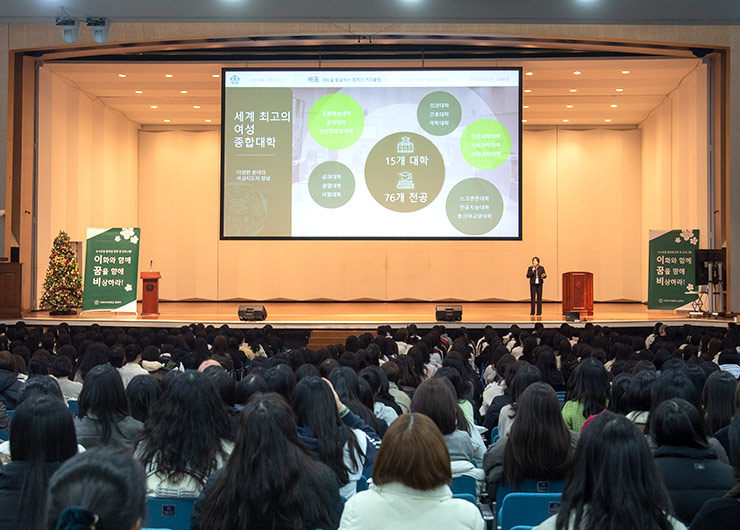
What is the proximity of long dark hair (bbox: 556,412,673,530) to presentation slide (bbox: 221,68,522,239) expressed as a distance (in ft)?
38.4

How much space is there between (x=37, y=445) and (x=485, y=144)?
40.0 feet

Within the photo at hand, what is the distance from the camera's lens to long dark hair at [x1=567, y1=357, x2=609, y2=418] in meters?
4.41

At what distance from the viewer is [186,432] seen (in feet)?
9.91

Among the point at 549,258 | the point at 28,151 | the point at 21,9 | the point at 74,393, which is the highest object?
the point at 21,9

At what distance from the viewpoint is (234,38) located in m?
14.3

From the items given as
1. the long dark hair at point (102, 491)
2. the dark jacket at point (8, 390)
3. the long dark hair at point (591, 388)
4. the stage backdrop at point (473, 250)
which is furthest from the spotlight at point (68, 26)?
the long dark hair at point (102, 491)

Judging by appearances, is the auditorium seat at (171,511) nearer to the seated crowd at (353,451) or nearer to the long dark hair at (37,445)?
the seated crowd at (353,451)

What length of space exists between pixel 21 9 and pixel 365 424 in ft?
29.1

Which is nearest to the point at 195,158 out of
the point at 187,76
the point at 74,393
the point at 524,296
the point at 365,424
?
the point at 187,76

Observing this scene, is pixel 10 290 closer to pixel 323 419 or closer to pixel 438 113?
pixel 438 113

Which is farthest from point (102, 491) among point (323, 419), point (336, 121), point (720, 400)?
point (336, 121)

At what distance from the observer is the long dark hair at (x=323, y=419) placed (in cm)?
310

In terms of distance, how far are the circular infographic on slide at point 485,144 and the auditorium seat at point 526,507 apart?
11.3m

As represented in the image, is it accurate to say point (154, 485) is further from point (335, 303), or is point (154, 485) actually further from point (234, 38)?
point (335, 303)
